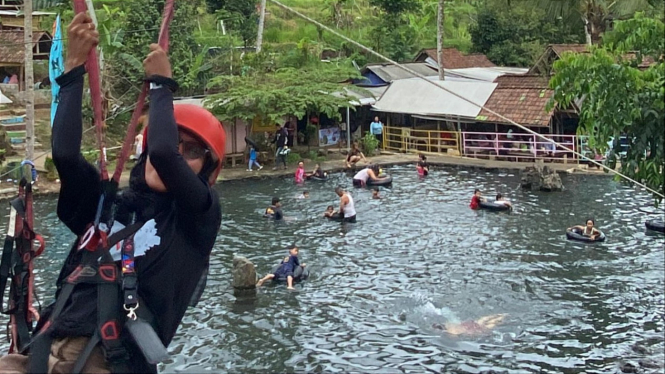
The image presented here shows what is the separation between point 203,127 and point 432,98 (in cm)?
3222

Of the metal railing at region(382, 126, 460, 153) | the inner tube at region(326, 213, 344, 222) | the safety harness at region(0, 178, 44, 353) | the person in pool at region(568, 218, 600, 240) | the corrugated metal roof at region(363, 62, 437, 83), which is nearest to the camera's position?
the safety harness at region(0, 178, 44, 353)

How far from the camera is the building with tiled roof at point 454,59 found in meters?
43.5

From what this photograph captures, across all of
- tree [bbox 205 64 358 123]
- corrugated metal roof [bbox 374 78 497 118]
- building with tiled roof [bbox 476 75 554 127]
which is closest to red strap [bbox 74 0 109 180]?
tree [bbox 205 64 358 123]

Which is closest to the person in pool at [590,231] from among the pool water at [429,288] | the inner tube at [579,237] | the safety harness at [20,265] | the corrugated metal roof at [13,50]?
the inner tube at [579,237]

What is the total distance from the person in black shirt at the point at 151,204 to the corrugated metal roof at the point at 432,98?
3003 cm

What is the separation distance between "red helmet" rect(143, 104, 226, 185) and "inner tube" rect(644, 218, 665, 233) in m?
20.3

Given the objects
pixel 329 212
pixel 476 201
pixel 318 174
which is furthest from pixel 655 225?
pixel 318 174

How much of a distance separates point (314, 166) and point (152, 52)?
29.1 metres

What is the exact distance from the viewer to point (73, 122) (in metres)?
3.13

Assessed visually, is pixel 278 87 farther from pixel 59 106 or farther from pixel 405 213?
pixel 59 106

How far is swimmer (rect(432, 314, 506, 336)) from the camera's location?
14.6 metres

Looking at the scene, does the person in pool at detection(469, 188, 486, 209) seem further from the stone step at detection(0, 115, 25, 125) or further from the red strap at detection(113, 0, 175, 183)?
the red strap at detection(113, 0, 175, 183)

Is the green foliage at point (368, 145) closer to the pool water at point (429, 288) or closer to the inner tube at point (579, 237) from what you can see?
the pool water at point (429, 288)

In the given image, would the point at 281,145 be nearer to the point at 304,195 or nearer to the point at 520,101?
the point at 304,195
